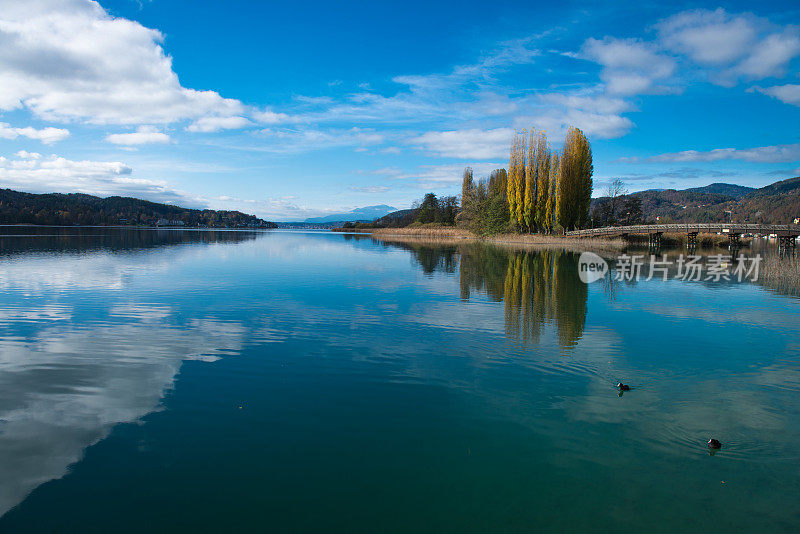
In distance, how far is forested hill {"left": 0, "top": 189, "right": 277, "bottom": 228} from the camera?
11012 centimetres

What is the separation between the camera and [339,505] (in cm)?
419

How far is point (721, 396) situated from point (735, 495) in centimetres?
310

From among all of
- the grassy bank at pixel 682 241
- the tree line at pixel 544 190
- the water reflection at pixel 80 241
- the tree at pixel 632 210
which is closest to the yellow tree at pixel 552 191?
the tree line at pixel 544 190

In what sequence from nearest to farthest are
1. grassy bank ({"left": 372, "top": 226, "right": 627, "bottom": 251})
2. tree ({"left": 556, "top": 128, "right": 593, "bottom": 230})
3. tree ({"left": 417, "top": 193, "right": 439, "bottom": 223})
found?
1. grassy bank ({"left": 372, "top": 226, "right": 627, "bottom": 251})
2. tree ({"left": 556, "top": 128, "right": 593, "bottom": 230})
3. tree ({"left": 417, "top": 193, "right": 439, "bottom": 223})

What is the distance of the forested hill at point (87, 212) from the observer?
11012 cm

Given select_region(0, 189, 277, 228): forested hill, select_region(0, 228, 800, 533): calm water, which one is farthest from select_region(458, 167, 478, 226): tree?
select_region(0, 189, 277, 228): forested hill

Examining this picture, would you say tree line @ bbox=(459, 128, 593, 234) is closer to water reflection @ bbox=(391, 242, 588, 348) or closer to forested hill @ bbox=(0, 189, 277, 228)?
water reflection @ bbox=(391, 242, 588, 348)

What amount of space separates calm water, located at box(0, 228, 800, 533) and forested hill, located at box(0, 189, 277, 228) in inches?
5036

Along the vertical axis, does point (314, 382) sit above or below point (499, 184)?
below

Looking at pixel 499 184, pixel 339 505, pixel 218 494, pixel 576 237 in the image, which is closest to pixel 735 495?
pixel 339 505

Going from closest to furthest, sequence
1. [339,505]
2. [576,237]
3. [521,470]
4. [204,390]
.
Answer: [339,505] < [521,470] < [204,390] < [576,237]

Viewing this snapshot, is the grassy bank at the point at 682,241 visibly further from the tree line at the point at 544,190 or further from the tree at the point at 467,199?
the tree at the point at 467,199

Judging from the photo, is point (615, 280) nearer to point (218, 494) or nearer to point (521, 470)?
point (521, 470)

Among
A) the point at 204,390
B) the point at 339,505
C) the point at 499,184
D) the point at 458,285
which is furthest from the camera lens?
the point at 499,184
